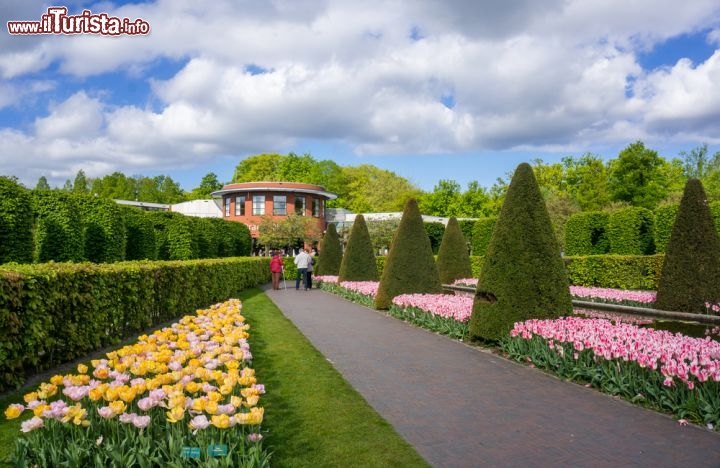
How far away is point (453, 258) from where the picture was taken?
23.3 m

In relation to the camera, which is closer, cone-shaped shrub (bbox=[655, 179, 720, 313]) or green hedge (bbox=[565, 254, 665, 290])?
cone-shaped shrub (bbox=[655, 179, 720, 313])

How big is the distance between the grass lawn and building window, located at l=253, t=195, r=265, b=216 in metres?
45.0

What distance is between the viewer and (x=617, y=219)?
25000 millimetres

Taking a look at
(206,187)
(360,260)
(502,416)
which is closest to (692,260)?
(502,416)

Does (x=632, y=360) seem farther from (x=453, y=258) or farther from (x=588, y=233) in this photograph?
(x=588, y=233)

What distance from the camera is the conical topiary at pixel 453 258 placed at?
23188 mm

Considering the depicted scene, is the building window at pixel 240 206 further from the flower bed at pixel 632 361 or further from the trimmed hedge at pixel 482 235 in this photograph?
the flower bed at pixel 632 361

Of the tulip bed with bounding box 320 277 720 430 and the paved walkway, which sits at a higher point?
the tulip bed with bounding box 320 277 720 430

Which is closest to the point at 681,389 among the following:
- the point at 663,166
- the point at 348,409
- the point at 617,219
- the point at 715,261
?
the point at 348,409

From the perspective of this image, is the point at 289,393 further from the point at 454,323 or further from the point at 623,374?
the point at 454,323

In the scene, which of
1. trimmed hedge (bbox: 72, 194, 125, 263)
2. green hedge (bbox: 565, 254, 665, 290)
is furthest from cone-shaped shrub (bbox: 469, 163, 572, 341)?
trimmed hedge (bbox: 72, 194, 125, 263)

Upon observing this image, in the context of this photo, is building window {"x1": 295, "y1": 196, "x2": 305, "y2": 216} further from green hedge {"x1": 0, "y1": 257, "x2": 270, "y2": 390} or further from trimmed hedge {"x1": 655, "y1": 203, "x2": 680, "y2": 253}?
green hedge {"x1": 0, "y1": 257, "x2": 270, "y2": 390}

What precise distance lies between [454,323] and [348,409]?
5.68 m

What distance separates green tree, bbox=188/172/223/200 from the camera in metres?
95.7
